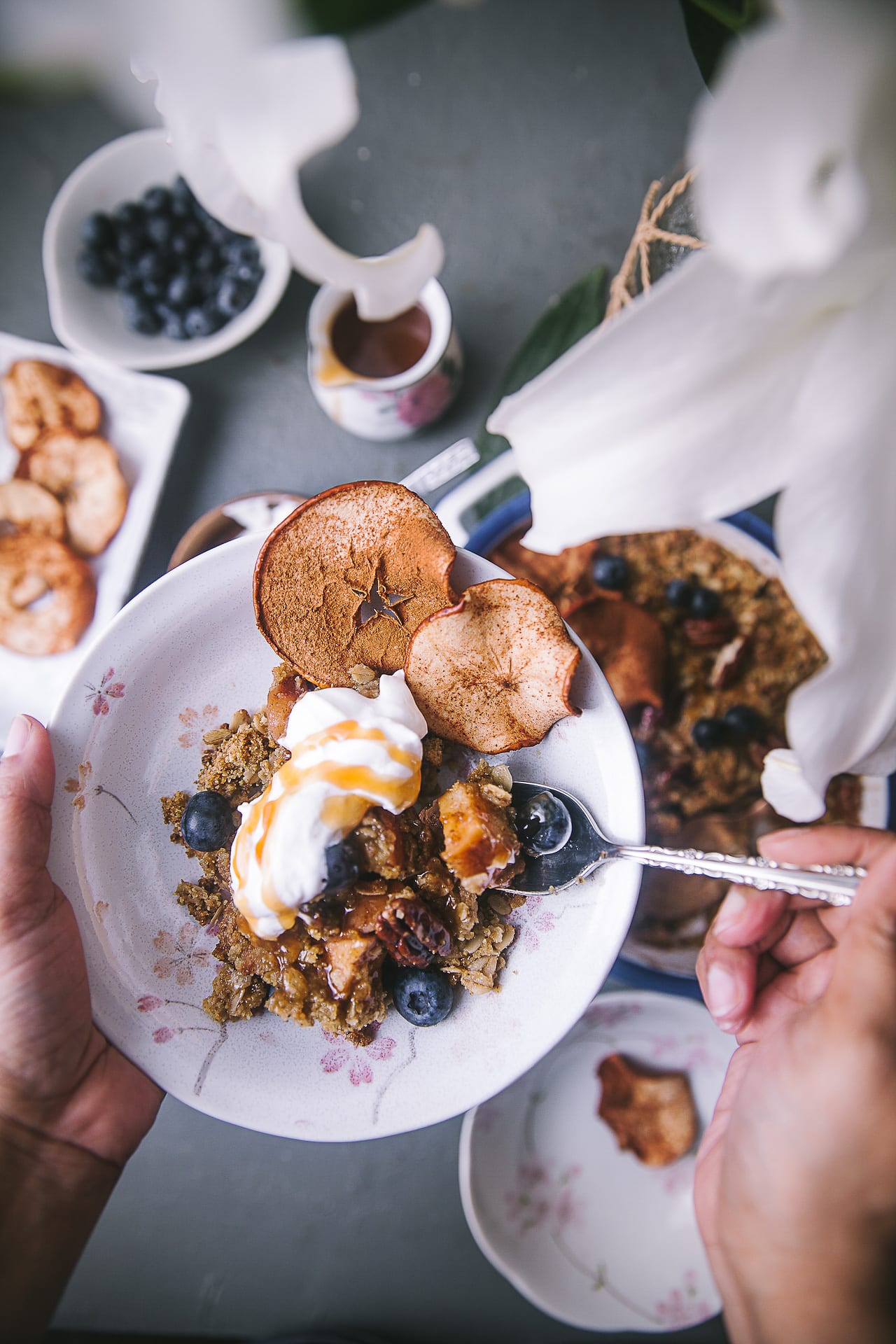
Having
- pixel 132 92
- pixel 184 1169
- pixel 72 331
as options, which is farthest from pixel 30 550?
pixel 132 92

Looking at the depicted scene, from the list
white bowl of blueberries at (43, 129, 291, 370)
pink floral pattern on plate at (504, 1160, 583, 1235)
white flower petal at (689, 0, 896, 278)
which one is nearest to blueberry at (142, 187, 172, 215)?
white bowl of blueberries at (43, 129, 291, 370)

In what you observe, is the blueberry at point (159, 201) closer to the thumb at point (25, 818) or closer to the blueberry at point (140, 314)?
the blueberry at point (140, 314)

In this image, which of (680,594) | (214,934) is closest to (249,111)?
(214,934)

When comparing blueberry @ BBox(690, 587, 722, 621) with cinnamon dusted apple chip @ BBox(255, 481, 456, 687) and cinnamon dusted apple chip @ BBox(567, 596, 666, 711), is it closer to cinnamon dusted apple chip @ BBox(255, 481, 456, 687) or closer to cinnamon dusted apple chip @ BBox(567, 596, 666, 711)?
cinnamon dusted apple chip @ BBox(567, 596, 666, 711)

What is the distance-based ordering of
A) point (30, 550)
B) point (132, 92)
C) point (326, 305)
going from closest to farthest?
1. point (132, 92)
2. point (326, 305)
3. point (30, 550)

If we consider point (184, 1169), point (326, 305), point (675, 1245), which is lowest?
point (675, 1245)

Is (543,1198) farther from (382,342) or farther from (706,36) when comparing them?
(706,36)

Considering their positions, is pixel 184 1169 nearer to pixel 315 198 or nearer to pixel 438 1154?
pixel 438 1154

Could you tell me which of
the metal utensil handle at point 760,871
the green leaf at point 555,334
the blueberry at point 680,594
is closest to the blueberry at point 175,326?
the green leaf at point 555,334
